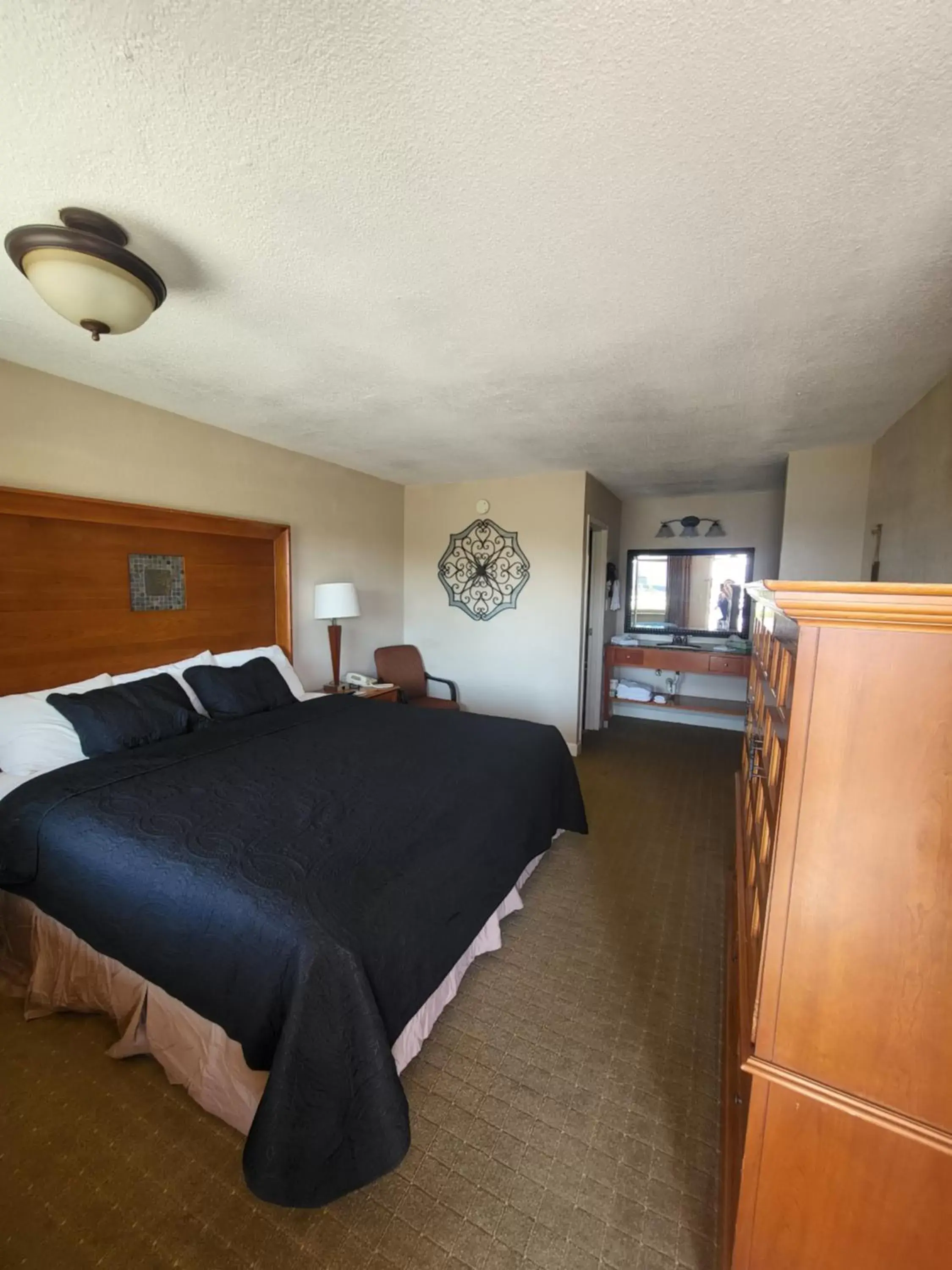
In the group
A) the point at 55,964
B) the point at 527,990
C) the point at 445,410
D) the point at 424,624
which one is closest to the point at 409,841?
the point at 527,990

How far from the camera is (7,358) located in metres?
2.17

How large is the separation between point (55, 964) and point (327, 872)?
3.98ft

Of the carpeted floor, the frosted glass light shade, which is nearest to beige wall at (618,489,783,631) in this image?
the carpeted floor

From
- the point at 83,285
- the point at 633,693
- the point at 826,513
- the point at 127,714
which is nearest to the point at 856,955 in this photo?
the point at 83,285

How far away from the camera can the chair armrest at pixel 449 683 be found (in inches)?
173

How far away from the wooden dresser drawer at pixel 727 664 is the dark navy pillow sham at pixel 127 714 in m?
4.15

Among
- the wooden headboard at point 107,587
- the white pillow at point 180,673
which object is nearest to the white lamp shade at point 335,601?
the wooden headboard at point 107,587

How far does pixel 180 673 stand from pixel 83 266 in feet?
6.69

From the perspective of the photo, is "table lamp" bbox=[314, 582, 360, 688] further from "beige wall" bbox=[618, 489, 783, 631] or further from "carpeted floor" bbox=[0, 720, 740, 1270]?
"beige wall" bbox=[618, 489, 783, 631]

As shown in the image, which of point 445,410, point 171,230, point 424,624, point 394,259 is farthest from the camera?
point 424,624

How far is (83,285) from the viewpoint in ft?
4.25

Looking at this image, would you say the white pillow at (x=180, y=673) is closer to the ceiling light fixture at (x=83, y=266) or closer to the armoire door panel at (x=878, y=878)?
the ceiling light fixture at (x=83, y=266)

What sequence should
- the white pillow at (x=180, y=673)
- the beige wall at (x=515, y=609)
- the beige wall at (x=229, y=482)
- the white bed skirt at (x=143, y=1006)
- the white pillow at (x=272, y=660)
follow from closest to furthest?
the white bed skirt at (x=143, y=1006), the beige wall at (x=229, y=482), the white pillow at (x=180, y=673), the white pillow at (x=272, y=660), the beige wall at (x=515, y=609)

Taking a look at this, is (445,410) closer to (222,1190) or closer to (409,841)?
(409,841)
